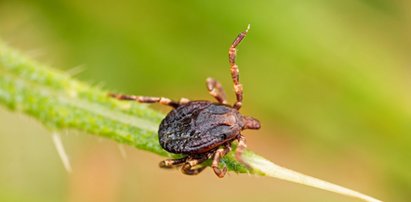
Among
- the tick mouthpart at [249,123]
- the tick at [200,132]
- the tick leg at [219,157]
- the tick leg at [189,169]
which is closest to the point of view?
the tick leg at [219,157]

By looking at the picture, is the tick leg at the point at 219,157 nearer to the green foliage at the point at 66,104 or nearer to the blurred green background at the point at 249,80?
the green foliage at the point at 66,104

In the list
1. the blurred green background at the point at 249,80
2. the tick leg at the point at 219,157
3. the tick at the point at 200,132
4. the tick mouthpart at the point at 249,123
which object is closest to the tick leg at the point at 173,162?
the tick at the point at 200,132

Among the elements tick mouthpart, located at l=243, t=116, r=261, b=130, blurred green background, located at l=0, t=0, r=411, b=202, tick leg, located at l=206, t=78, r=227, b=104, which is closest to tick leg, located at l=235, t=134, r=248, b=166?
tick mouthpart, located at l=243, t=116, r=261, b=130

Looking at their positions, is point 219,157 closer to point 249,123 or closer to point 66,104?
point 249,123

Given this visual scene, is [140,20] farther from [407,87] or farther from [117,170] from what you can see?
[407,87]

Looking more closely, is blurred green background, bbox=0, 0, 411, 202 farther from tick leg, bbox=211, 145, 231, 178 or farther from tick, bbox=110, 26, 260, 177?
tick leg, bbox=211, 145, 231, 178
